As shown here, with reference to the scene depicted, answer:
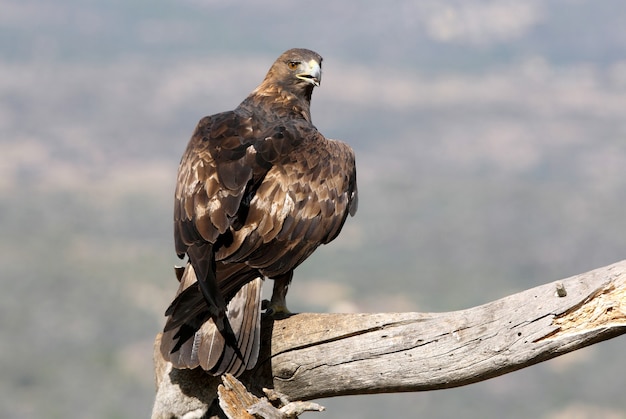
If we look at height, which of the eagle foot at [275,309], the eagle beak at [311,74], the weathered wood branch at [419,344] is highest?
the eagle beak at [311,74]

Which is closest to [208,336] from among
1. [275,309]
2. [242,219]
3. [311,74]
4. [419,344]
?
[242,219]

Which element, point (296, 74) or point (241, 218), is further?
point (296, 74)

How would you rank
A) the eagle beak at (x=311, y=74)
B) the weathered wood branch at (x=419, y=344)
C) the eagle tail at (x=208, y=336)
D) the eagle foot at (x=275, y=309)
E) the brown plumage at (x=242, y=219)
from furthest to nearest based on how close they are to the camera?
the eagle beak at (x=311, y=74)
the eagle foot at (x=275, y=309)
the brown plumage at (x=242, y=219)
the eagle tail at (x=208, y=336)
the weathered wood branch at (x=419, y=344)

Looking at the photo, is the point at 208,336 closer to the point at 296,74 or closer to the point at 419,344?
the point at 419,344

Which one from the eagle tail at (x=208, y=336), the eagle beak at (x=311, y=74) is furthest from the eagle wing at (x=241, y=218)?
the eagle beak at (x=311, y=74)

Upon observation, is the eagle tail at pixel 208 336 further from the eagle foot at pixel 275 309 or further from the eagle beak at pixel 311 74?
the eagle beak at pixel 311 74

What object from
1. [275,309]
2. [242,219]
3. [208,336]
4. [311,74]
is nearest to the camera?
[208,336]

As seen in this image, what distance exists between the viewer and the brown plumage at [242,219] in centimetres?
755

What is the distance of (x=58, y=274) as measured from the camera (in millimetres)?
185875

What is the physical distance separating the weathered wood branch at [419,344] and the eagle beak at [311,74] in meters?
3.48

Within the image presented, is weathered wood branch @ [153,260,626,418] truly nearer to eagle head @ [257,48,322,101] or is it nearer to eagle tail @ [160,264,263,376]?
eagle tail @ [160,264,263,376]

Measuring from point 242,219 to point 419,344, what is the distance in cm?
190

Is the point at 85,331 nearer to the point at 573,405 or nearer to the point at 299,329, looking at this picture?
the point at 573,405

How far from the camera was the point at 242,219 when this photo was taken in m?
8.37
